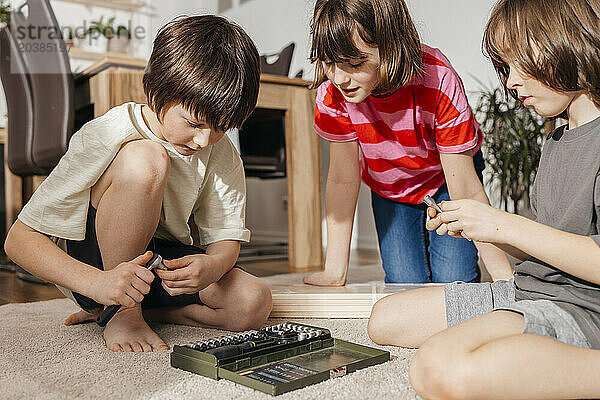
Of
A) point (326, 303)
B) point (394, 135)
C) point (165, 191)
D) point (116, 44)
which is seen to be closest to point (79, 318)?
point (165, 191)

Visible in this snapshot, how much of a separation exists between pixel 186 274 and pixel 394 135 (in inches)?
22.3

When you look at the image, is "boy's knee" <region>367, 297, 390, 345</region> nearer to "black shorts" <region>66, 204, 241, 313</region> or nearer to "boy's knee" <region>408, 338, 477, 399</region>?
"boy's knee" <region>408, 338, 477, 399</region>

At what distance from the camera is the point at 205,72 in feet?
3.08

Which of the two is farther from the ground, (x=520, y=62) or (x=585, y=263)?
(x=520, y=62)

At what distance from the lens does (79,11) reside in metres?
4.26

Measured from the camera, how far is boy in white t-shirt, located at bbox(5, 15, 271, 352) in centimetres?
93

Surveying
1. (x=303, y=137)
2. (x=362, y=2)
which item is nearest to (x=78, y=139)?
(x=362, y=2)

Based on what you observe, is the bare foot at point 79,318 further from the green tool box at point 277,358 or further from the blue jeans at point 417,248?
the blue jeans at point 417,248

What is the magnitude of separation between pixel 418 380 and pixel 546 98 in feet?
1.31

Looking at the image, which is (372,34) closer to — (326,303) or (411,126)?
(411,126)

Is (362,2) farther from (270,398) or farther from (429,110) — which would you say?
(270,398)

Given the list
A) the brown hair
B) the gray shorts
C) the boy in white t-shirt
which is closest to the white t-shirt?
the boy in white t-shirt

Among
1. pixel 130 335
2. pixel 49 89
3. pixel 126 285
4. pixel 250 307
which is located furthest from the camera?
pixel 49 89

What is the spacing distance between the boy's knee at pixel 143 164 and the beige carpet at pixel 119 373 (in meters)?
0.27
